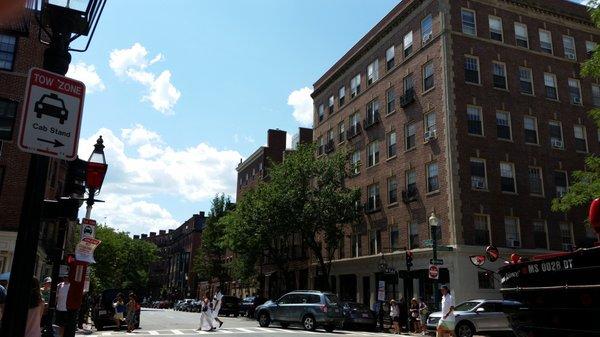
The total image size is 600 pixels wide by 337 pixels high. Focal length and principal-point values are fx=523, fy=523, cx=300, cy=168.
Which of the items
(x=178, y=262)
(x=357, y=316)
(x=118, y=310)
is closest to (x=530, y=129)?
(x=357, y=316)

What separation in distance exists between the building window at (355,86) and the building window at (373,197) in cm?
861

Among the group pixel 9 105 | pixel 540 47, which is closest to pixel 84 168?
pixel 9 105

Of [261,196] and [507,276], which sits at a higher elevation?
[261,196]

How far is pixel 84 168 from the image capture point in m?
9.71

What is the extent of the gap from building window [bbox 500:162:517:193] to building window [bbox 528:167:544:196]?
1267mm

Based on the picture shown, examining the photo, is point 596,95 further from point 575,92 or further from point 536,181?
point 536,181

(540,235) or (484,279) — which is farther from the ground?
(540,235)

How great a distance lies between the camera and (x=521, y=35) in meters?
34.4

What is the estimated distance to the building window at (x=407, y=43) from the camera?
3573cm

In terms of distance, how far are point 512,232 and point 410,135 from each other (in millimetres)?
8736

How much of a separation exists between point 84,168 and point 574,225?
101 ft

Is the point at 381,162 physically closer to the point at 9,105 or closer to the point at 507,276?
the point at 9,105

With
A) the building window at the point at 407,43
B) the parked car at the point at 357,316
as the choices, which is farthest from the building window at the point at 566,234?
the building window at the point at 407,43

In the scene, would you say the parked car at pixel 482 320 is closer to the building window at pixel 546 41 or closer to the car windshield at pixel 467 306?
the car windshield at pixel 467 306
